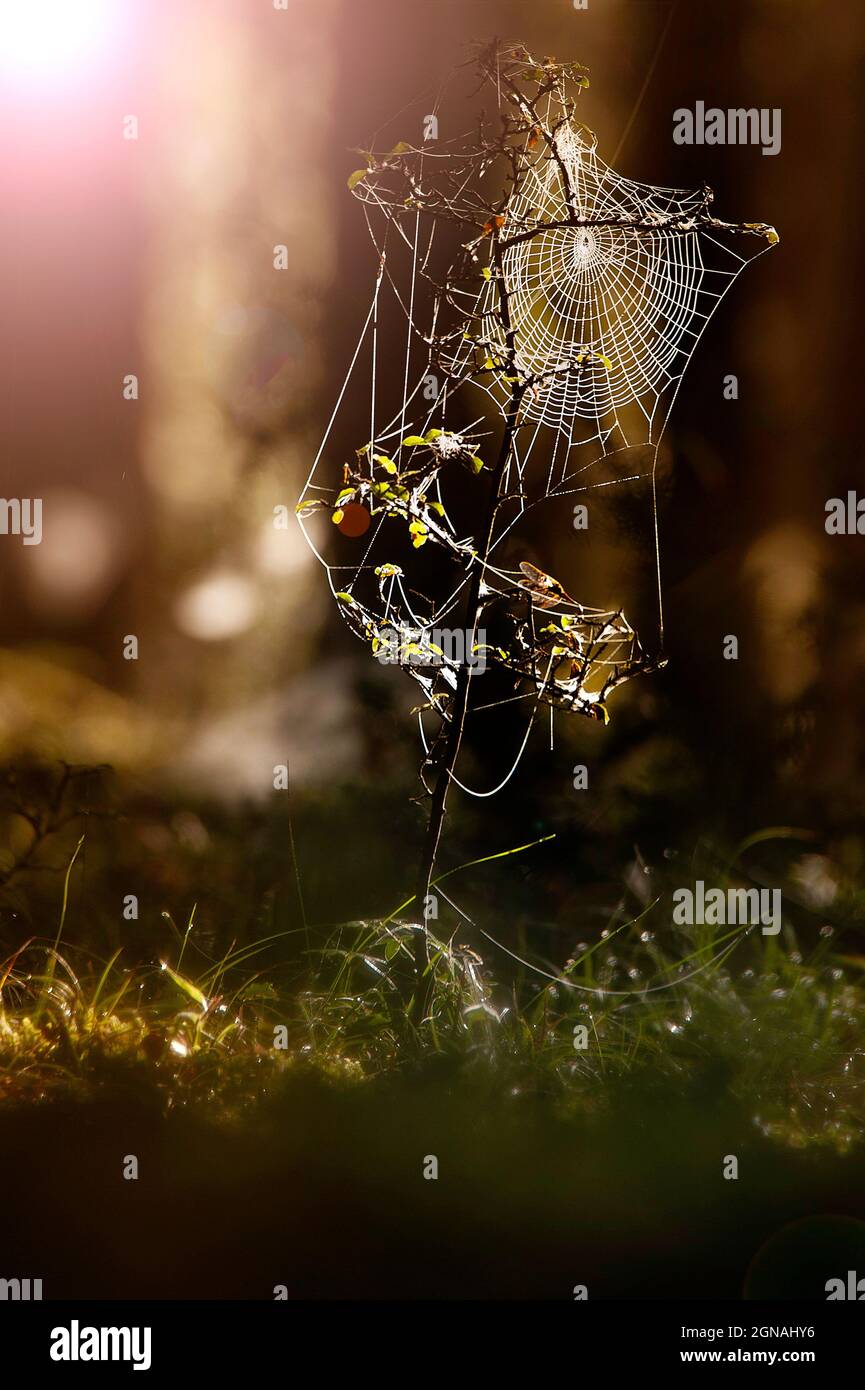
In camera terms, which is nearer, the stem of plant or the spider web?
the stem of plant

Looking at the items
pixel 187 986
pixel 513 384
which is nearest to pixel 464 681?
pixel 513 384

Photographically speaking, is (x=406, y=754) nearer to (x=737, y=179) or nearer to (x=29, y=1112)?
(x=29, y=1112)

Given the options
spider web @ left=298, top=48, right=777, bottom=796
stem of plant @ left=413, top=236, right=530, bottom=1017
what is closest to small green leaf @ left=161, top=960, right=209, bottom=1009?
stem of plant @ left=413, top=236, right=530, bottom=1017

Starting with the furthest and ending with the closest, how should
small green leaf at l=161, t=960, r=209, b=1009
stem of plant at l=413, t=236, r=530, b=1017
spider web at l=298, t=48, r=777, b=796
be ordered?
1. small green leaf at l=161, t=960, r=209, b=1009
2. spider web at l=298, t=48, r=777, b=796
3. stem of plant at l=413, t=236, r=530, b=1017

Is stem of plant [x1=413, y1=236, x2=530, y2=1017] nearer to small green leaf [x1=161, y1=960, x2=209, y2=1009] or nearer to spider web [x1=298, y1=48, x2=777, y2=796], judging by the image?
spider web [x1=298, y1=48, x2=777, y2=796]

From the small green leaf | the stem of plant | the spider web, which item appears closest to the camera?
the stem of plant

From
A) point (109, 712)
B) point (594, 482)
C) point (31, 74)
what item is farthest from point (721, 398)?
point (31, 74)

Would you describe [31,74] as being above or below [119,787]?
above

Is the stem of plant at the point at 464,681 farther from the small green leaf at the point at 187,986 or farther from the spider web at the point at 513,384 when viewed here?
the small green leaf at the point at 187,986
